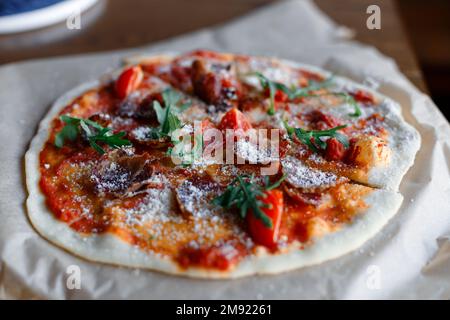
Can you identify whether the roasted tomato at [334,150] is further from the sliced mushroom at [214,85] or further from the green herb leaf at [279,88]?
the sliced mushroom at [214,85]

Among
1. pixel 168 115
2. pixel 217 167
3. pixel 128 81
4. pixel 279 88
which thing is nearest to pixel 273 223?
pixel 217 167

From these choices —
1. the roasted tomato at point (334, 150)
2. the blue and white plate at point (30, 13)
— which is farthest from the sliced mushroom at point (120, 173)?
the blue and white plate at point (30, 13)

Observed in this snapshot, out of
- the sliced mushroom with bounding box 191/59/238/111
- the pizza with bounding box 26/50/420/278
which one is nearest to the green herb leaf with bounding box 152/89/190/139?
the pizza with bounding box 26/50/420/278

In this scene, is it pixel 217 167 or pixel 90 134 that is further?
pixel 90 134

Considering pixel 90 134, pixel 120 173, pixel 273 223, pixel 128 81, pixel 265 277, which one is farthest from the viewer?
pixel 128 81

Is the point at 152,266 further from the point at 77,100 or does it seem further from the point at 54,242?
the point at 77,100

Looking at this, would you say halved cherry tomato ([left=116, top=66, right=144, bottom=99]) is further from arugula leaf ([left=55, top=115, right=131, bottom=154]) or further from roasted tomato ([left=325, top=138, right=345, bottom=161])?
roasted tomato ([left=325, top=138, right=345, bottom=161])

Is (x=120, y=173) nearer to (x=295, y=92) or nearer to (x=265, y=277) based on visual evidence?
(x=265, y=277)
